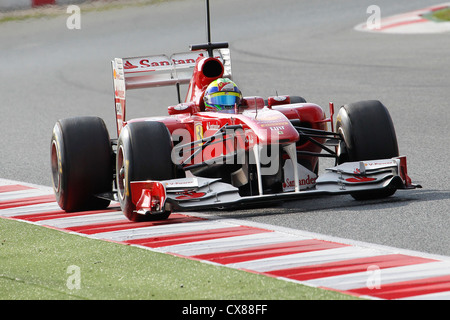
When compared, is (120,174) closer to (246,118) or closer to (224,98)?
→ (246,118)

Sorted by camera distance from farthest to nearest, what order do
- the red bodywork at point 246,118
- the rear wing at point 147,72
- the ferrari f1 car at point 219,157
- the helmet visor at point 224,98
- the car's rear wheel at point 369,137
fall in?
the rear wing at point 147,72
the helmet visor at point 224,98
the car's rear wheel at point 369,137
the red bodywork at point 246,118
the ferrari f1 car at point 219,157

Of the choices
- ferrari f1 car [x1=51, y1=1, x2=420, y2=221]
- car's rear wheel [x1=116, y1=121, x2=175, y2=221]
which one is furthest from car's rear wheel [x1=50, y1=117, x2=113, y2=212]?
car's rear wheel [x1=116, y1=121, x2=175, y2=221]

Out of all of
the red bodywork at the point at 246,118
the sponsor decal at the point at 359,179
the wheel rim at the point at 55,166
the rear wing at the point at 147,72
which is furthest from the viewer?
the rear wing at the point at 147,72

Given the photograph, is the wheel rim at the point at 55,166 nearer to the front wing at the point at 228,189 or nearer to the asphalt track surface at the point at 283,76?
the front wing at the point at 228,189

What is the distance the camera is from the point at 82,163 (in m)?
8.70

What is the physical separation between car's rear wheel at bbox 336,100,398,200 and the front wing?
0.24 m

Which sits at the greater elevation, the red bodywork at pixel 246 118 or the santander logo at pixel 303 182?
the red bodywork at pixel 246 118

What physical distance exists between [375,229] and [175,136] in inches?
96.5

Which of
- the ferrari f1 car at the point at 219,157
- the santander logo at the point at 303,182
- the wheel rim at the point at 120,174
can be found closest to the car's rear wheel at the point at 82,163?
the ferrari f1 car at the point at 219,157

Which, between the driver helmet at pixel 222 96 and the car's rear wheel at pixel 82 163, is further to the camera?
the driver helmet at pixel 222 96

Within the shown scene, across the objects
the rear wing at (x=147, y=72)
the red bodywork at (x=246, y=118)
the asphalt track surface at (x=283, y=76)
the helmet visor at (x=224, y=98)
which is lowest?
the asphalt track surface at (x=283, y=76)

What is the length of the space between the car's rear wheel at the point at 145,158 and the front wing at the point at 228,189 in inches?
3.5

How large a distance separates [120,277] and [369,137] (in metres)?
3.23

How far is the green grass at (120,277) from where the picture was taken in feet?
18.8
